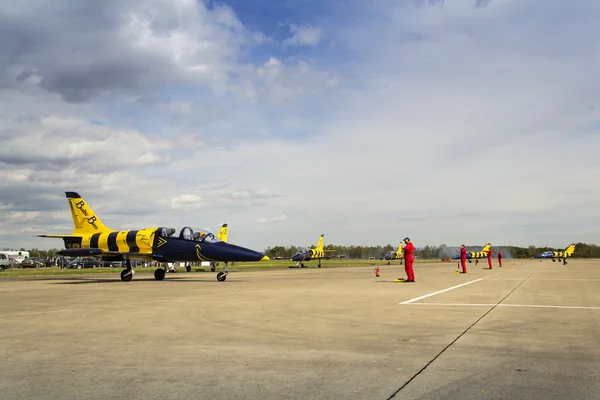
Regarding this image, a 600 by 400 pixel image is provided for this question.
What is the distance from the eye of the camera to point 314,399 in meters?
4.43

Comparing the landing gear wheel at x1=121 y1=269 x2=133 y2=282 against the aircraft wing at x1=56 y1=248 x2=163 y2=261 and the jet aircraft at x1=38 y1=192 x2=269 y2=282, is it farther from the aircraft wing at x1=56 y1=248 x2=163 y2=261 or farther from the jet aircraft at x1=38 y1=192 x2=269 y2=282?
the aircraft wing at x1=56 y1=248 x2=163 y2=261

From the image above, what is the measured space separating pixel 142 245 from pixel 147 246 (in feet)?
1.24

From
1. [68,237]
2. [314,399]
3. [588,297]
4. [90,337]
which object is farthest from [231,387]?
[68,237]

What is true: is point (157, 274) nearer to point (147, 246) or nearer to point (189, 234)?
point (147, 246)

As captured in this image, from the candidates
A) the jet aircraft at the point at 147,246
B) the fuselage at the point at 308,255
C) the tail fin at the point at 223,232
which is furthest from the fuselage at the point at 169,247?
the fuselage at the point at 308,255

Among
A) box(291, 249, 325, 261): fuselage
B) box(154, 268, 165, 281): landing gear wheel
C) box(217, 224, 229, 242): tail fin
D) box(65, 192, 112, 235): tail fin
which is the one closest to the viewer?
box(154, 268, 165, 281): landing gear wheel

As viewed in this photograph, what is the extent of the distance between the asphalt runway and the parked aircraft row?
37.7 feet

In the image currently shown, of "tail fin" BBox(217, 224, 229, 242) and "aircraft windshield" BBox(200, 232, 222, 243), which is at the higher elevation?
"tail fin" BBox(217, 224, 229, 242)

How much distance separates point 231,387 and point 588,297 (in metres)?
13.7

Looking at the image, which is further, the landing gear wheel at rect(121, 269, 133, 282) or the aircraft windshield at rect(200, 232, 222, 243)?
the landing gear wheel at rect(121, 269, 133, 282)

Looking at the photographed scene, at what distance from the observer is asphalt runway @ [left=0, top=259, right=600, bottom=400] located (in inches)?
189

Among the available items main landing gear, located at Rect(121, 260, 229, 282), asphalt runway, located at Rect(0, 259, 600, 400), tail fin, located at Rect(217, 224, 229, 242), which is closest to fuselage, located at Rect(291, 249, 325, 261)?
tail fin, located at Rect(217, 224, 229, 242)

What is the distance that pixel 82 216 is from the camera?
28859 millimetres

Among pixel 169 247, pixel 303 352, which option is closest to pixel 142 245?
pixel 169 247
